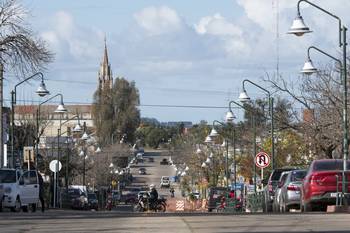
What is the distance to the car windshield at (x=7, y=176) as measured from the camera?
3453cm

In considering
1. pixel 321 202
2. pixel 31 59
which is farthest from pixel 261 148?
pixel 321 202

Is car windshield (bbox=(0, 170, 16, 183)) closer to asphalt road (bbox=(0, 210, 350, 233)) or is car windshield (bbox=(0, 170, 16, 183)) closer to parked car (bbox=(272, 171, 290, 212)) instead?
parked car (bbox=(272, 171, 290, 212))

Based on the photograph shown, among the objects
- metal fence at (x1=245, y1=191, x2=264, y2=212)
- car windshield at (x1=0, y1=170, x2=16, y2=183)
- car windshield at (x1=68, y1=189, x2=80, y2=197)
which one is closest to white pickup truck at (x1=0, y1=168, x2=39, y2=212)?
car windshield at (x1=0, y1=170, x2=16, y2=183)

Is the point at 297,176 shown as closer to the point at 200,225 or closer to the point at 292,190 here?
the point at 292,190

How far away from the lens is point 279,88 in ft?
167

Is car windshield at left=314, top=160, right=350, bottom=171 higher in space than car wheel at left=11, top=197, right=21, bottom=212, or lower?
higher

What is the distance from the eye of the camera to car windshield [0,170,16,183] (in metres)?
34.5

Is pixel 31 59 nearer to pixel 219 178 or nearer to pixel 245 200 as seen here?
pixel 245 200

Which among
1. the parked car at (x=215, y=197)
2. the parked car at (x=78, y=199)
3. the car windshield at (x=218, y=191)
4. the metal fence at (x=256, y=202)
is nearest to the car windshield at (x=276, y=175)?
the metal fence at (x=256, y=202)

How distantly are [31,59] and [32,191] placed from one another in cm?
568

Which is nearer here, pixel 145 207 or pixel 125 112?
pixel 145 207

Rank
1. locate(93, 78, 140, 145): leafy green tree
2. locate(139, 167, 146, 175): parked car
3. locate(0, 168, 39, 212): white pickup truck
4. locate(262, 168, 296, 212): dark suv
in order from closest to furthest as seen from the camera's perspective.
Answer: locate(0, 168, 39, 212): white pickup truck, locate(262, 168, 296, 212): dark suv, locate(93, 78, 140, 145): leafy green tree, locate(139, 167, 146, 175): parked car

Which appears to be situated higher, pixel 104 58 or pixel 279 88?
pixel 104 58

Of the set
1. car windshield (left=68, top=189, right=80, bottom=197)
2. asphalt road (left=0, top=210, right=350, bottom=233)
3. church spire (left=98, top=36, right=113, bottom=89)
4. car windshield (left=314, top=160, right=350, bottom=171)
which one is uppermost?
church spire (left=98, top=36, right=113, bottom=89)
